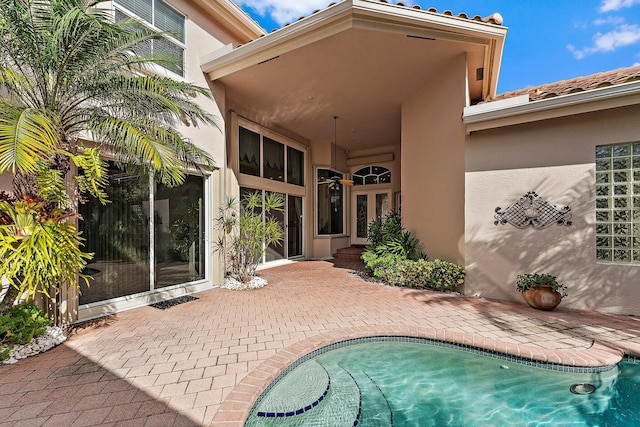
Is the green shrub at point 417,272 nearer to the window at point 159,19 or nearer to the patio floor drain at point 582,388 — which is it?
the patio floor drain at point 582,388

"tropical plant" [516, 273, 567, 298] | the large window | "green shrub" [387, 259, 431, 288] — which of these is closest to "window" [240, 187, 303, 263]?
the large window

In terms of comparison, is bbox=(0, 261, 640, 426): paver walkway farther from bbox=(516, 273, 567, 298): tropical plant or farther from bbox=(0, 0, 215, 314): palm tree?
bbox=(0, 0, 215, 314): palm tree

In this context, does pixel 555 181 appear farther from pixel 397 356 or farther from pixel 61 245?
pixel 61 245

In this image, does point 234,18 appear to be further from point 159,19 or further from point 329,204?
point 329,204

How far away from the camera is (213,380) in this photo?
3.28 meters

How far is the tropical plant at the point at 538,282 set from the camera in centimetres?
566

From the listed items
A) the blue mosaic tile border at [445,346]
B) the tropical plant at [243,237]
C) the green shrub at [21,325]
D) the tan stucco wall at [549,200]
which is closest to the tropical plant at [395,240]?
the tan stucco wall at [549,200]

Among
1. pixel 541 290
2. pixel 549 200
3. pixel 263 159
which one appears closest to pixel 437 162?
pixel 549 200

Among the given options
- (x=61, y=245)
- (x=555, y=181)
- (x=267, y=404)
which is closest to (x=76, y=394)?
(x=61, y=245)

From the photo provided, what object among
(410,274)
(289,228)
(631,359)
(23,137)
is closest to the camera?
(23,137)

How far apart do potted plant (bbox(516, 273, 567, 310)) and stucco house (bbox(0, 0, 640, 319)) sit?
0.27m

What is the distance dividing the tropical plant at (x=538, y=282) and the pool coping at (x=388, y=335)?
1.61m

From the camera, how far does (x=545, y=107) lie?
18.6ft

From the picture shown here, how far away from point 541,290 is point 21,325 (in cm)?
854
